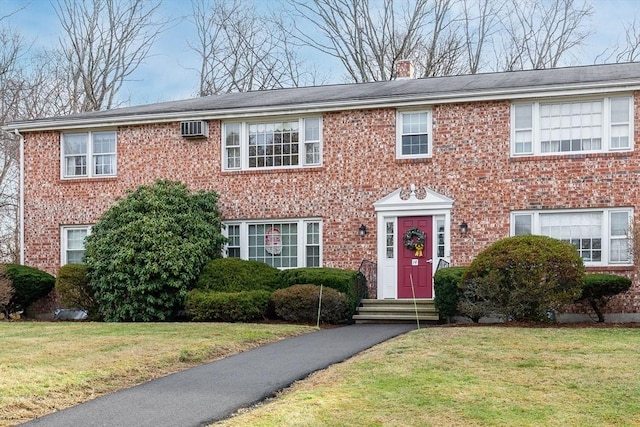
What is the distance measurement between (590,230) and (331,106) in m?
6.71

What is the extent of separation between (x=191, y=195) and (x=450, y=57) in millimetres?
19279

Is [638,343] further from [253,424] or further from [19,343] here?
[19,343]

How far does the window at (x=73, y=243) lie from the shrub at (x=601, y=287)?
1277 centimetres

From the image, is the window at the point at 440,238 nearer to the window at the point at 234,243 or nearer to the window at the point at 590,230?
the window at the point at 590,230

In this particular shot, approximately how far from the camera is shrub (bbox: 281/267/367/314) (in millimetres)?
17406

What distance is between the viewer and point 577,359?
416 inches

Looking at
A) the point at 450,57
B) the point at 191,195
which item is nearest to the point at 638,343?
the point at 191,195

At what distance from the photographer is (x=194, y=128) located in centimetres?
2030

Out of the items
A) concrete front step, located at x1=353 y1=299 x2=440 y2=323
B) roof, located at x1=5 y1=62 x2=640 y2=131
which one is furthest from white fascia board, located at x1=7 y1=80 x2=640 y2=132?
concrete front step, located at x1=353 y1=299 x2=440 y2=323

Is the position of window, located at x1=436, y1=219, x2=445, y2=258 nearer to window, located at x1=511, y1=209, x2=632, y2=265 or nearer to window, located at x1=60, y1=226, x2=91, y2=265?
window, located at x1=511, y1=209, x2=632, y2=265

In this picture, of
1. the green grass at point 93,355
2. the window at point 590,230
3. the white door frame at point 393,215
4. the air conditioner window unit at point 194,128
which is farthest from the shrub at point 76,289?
the window at point 590,230

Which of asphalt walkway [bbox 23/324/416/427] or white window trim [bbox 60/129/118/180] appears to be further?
white window trim [bbox 60/129/118/180]

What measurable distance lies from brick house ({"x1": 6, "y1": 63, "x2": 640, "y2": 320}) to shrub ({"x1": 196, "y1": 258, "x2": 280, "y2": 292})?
1.57 m

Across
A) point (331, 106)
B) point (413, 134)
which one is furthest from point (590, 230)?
point (331, 106)
